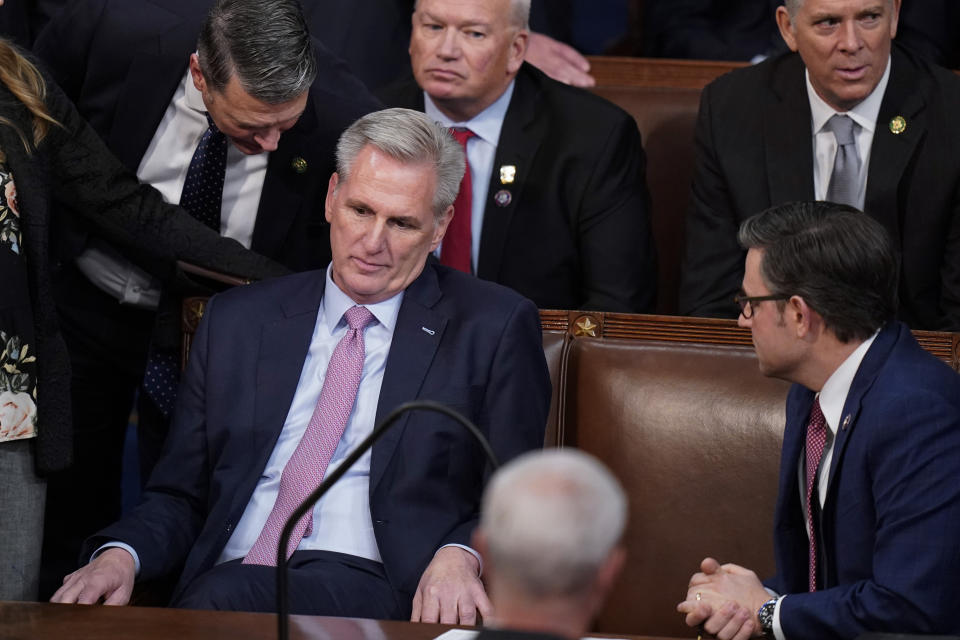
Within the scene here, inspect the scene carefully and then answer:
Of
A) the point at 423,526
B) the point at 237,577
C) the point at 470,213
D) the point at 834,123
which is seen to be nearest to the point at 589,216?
the point at 470,213

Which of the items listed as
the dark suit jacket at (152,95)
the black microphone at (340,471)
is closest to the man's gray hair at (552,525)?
the black microphone at (340,471)

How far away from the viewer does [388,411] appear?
7.17ft

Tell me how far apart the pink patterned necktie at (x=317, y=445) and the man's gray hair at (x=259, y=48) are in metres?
0.45

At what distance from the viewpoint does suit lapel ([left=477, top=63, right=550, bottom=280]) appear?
3029mm

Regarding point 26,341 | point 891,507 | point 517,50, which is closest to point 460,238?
point 517,50

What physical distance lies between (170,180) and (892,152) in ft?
5.08

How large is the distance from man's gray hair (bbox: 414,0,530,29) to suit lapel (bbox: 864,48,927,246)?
2.74 ft

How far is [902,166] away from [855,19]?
1.10 ft

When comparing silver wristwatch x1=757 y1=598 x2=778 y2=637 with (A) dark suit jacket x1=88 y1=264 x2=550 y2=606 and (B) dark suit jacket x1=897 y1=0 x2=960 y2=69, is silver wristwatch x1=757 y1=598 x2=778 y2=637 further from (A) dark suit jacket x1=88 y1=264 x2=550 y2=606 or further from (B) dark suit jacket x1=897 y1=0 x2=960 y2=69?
(B) dark suit jacket x1=897 y1=0 x2=960 y2=69

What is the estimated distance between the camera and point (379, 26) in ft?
11.3

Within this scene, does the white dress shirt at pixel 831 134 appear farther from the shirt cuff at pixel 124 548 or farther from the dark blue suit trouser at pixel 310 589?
the shirt cuff at pixel 124 548

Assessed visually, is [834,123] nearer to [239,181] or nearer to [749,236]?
[749,236]

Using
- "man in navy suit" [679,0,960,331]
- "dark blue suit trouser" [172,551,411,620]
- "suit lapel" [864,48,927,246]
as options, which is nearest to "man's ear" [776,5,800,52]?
"man in navy suit" [679,0,960,331]

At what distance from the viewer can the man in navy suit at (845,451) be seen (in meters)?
1.88
